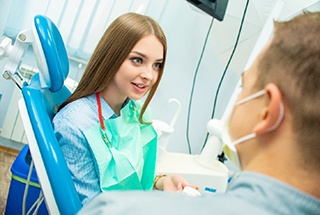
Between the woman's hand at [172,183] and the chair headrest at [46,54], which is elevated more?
the chair headrest at [46,54]

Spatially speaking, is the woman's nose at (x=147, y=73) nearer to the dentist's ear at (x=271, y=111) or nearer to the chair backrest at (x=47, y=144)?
the chair backrest at (x=47, y=144)

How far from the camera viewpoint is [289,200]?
44 cm

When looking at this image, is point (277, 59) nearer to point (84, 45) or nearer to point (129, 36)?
point (129, 36)

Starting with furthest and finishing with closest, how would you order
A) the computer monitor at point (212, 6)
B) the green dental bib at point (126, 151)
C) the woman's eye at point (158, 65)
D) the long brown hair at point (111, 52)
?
the computer monitor at point (212, 6) → the woman's eye at point (158, 65) → the long brown hair at point (111, 52) → the green dental bib at point (126, 151)

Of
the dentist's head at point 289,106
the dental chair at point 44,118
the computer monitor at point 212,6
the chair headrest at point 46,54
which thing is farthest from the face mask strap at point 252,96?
the computer monitor at point 212,6

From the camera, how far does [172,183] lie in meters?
1.21

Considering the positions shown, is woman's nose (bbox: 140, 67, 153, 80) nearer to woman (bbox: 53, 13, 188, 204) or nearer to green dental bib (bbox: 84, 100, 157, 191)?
woman (bbox: 53, 13, 188, 204)

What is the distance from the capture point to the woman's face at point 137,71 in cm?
114

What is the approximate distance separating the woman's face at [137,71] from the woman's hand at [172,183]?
0.35m

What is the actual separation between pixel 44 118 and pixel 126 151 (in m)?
0.37

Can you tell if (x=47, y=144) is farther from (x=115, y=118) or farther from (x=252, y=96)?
(x=252, y=96)

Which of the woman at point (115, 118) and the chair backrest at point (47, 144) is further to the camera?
the woman at point (115, 118)

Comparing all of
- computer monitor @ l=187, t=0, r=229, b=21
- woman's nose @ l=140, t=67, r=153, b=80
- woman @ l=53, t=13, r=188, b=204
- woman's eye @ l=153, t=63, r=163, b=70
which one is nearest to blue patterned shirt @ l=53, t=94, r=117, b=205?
woman @ l=53, t=13, r=188, b=204

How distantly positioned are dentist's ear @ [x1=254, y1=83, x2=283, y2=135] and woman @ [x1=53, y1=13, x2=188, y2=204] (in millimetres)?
635
